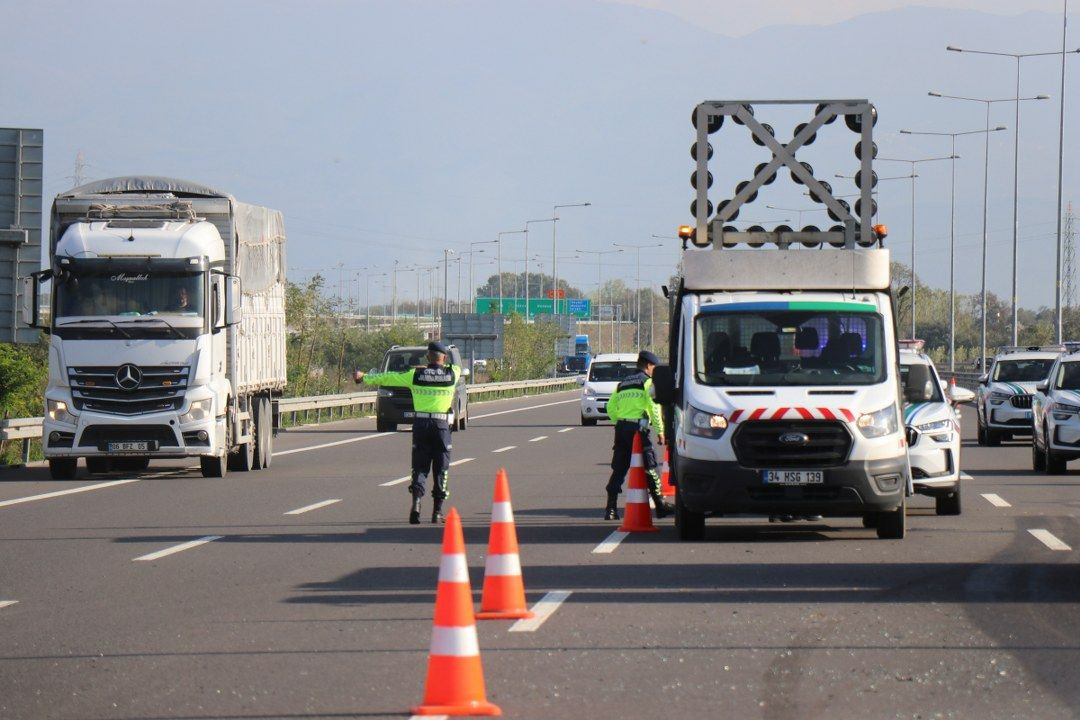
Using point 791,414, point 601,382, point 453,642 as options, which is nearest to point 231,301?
point 791,414

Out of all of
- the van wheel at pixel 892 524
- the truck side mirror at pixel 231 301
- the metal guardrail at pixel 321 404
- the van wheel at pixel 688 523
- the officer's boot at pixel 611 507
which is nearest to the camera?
the van wheel at pixel 892 524

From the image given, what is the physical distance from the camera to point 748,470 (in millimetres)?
14883

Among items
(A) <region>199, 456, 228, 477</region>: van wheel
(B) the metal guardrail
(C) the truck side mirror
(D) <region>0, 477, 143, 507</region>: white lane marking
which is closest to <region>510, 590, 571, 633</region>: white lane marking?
(D) <region>0, 477, 143, 507</region>: white lane marking

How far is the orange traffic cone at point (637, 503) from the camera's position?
54.0 feet

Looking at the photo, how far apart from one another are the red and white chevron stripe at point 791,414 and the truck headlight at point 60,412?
1145 centimetres

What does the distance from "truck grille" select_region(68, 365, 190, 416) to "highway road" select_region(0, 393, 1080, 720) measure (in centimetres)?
332

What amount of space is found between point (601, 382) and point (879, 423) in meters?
28.1

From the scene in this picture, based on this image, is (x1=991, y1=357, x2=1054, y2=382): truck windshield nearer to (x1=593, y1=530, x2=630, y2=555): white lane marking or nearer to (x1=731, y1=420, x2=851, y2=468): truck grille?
(x1=593, y1=530, x2=630, y2=555): white lane marking

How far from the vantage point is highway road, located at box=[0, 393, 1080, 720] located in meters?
8.25

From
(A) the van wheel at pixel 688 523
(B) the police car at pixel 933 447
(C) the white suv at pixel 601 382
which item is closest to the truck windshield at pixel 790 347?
(A) the van wheel at pixel 688 523

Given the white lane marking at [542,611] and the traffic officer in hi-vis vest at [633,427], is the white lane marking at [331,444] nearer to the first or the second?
the traffic officer in hi-vis vest at [633,427]

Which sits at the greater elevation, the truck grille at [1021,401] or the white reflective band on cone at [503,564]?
the truck grille at [1021,401]

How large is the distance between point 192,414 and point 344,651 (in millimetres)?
14576

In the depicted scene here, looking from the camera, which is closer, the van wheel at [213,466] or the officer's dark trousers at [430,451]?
the officer's dark trousers at [430,451]
